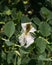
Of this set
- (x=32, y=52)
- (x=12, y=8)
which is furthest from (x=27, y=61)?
(x=12, y=8)

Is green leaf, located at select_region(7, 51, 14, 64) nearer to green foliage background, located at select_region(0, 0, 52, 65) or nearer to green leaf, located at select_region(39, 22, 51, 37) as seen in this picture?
green foliage background, located at select_region(0, 0, 52, 65)

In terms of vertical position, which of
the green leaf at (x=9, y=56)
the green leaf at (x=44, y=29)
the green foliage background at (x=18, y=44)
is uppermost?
the green leaf at (x=44, y=29)

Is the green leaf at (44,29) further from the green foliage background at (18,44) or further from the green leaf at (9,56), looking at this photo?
the green leaf at (9,56)

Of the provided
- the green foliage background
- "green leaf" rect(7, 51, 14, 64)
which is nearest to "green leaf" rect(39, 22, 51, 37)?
the green foliage background

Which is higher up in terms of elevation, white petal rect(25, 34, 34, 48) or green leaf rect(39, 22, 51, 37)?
green leaf rect(39, 22, 51, 37)

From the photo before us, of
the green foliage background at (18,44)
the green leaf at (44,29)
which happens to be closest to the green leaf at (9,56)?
the green foliage background at (18,44)

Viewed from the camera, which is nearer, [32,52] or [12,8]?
[32,52]

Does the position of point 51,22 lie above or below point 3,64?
above

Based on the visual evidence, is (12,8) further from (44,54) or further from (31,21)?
(44,54)
